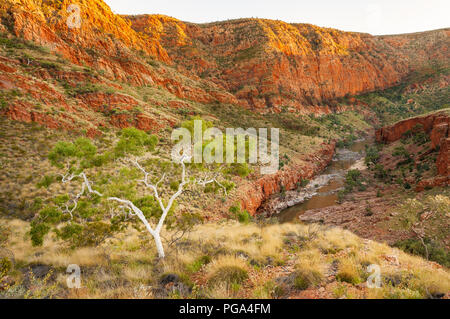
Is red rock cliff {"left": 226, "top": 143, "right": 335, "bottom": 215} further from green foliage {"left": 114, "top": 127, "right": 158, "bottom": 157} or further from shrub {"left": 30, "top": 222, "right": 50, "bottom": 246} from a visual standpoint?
shrub {"left": 30, "top": 222, "right": 50, "bottom": 246}

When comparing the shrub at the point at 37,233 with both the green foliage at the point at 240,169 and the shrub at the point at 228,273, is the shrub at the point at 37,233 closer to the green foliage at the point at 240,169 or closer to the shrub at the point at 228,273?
the shrub at the point at 228,273

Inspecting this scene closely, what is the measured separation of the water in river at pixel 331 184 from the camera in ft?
68.3

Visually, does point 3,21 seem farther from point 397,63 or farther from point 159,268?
point 397,63

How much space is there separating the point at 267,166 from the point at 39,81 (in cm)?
2606

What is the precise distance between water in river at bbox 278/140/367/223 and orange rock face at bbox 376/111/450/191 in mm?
6369

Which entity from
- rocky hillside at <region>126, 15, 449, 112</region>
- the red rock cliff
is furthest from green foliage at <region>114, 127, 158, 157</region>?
rocky hillside at <region>126, 15, 449, 112</region>

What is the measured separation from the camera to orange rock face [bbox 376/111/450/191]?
15.3 metres

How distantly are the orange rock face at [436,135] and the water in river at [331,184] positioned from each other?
6.37 metres

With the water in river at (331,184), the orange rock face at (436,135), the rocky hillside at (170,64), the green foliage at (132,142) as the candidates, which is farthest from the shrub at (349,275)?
the rocky hillside at (170,64)

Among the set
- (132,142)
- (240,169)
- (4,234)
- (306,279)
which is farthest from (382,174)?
(4,234)
